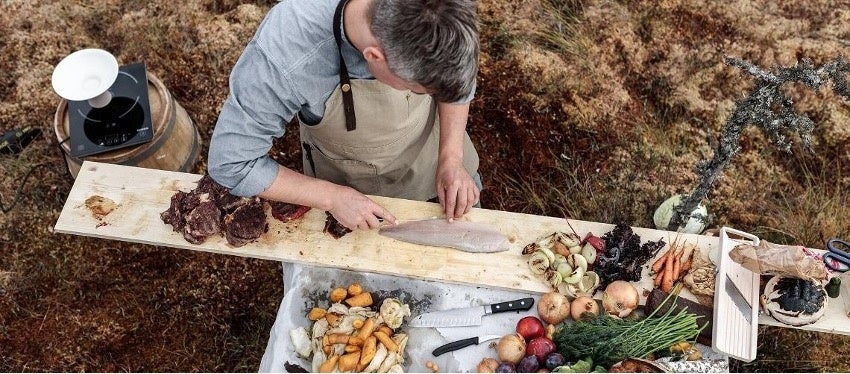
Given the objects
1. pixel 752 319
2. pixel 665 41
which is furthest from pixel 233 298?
pixel 665 41

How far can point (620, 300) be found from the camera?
9.12 ft

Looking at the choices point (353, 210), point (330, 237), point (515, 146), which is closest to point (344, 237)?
point (330, 237)

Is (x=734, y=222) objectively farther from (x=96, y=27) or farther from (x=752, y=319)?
(x=96, y=27)

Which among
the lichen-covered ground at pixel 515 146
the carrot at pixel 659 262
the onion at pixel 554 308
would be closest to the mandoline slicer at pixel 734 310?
the carrot at pixel 659 262

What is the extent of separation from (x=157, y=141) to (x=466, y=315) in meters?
2.16

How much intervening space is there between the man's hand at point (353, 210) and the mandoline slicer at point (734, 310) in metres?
1.52

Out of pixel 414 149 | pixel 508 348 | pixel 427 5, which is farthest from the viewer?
pixel 414 149

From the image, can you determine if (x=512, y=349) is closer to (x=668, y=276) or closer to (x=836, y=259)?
(x=668, y=276)

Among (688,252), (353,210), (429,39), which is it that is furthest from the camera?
(688,252)

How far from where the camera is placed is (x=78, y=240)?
428 cm

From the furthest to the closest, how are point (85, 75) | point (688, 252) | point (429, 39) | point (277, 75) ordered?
point (85, 75) → point (688, 252) → point (277, 75) → point (429, 39)

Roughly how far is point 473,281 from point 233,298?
6.46 ft

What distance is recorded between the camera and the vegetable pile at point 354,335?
2689mm

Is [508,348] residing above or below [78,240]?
above
